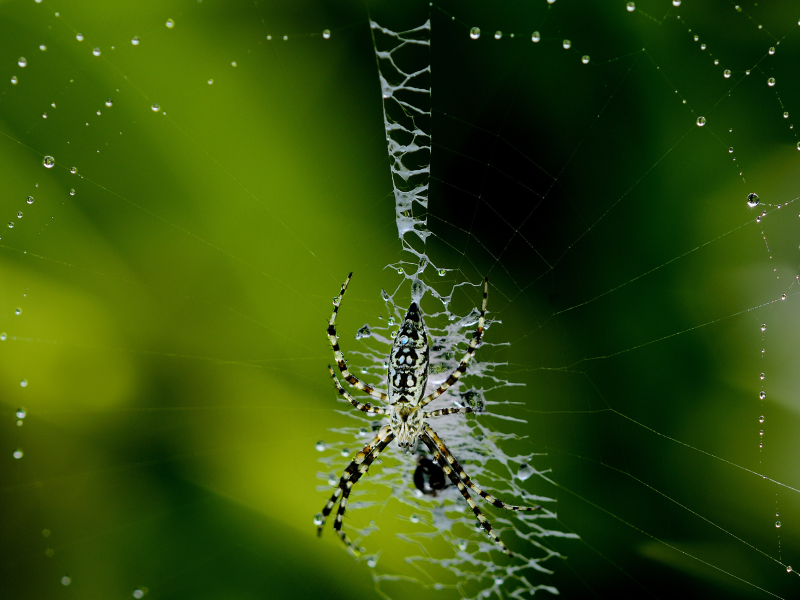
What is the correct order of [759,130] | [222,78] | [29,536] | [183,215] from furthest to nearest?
1. [29,536]
2. [183,215]
3. [222,78]
4. [759,130]

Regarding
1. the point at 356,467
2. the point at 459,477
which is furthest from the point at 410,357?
the point at 356,467

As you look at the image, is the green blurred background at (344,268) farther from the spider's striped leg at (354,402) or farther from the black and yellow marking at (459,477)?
the black and yellow marking at (459,477)

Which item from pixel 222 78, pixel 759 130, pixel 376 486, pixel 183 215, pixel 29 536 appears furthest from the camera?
pixel 376 486

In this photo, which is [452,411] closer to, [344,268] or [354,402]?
[354,402]

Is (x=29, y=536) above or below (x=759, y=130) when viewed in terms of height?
below

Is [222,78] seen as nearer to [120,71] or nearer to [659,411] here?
[120,71]

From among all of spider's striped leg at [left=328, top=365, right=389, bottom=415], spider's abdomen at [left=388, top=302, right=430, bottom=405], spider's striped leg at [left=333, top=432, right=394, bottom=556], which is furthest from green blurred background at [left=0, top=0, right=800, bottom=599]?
spider's abdomen at [left=388, top=302, right=430, bottom=405]

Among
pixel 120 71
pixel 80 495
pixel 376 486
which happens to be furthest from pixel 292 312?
pixel 376 486

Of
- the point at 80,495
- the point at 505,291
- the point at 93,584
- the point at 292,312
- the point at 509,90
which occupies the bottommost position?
the point at 93,584
